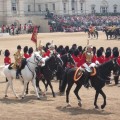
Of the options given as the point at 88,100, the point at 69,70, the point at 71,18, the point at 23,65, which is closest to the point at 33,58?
the point at 23,65

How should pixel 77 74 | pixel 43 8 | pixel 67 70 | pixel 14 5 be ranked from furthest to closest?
1. pixel 43 8
2. pixel 14 5
3. pixel 67 70
4. pixel 77 74

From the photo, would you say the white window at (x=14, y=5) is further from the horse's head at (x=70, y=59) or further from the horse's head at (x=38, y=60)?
the horse's head at (x=38, y=60)

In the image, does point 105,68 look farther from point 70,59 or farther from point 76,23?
point 76,23

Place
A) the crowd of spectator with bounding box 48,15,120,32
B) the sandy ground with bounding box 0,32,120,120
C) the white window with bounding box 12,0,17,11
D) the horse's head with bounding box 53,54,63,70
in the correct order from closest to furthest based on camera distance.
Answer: the sandy ground with bounding box 0,32,120,120
the horse's head with bounding box 53,54,63,70
the crowd of spectator with bounding box 48,15,120,32
the white window with bounding box 12,0,17,11

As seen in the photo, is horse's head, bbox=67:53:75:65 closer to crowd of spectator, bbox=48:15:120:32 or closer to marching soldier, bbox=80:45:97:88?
marching soldier, bbox=80:45:97:88

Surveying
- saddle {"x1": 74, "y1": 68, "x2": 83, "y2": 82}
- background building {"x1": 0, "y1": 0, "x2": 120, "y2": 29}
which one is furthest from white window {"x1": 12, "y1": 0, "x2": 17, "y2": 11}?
saddle {"x1": 74, "y1": 68, "x2": 83, "y2": 82}

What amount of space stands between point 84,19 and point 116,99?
167 ft

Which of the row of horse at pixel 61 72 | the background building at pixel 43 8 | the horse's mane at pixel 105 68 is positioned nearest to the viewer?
the horse's mane at pixel 105 68

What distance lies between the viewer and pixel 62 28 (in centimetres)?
5731

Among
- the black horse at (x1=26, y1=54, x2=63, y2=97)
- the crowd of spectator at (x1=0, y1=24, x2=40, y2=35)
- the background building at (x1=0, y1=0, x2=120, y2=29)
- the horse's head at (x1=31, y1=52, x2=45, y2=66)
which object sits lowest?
the crowd of spectator at (x1=0, y1=24, x2=40, y2=35)

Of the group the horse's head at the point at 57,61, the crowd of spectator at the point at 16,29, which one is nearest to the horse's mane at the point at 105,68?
the horse's head at the point at 57,61

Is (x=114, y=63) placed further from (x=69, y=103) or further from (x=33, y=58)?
(x=33, y=58)

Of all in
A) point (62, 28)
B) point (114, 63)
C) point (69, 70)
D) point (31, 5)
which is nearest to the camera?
point (114, 63)

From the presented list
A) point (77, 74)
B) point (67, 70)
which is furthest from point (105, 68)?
point (67, 70)
